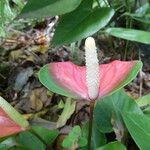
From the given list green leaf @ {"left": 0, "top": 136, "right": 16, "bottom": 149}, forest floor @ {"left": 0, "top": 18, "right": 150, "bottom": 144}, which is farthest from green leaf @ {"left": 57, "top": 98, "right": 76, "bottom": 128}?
green leaf @ {"left": 0, "top": 136, "right": 16, "bottom": 149}

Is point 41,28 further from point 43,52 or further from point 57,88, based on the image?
point 57,88

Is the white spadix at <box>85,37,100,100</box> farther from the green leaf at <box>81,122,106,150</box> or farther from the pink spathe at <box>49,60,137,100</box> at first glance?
the green leaf at <box>81,122,106,150</box>

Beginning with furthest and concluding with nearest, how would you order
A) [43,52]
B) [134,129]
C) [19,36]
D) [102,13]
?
[19,36]
[43,52]
[102,13]
[134,129]

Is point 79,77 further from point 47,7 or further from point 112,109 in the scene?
point 47,7

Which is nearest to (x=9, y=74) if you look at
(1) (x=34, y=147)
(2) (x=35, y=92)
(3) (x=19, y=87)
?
(3) (x=19, y=87)

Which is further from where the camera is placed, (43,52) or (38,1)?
(43,52)

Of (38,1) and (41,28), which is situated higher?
(38,1)

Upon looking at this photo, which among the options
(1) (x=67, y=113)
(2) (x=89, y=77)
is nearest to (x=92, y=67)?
(2) (x=89, y=77)

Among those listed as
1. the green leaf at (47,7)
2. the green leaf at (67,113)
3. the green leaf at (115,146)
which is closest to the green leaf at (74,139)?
the green leaf at (115,146)
